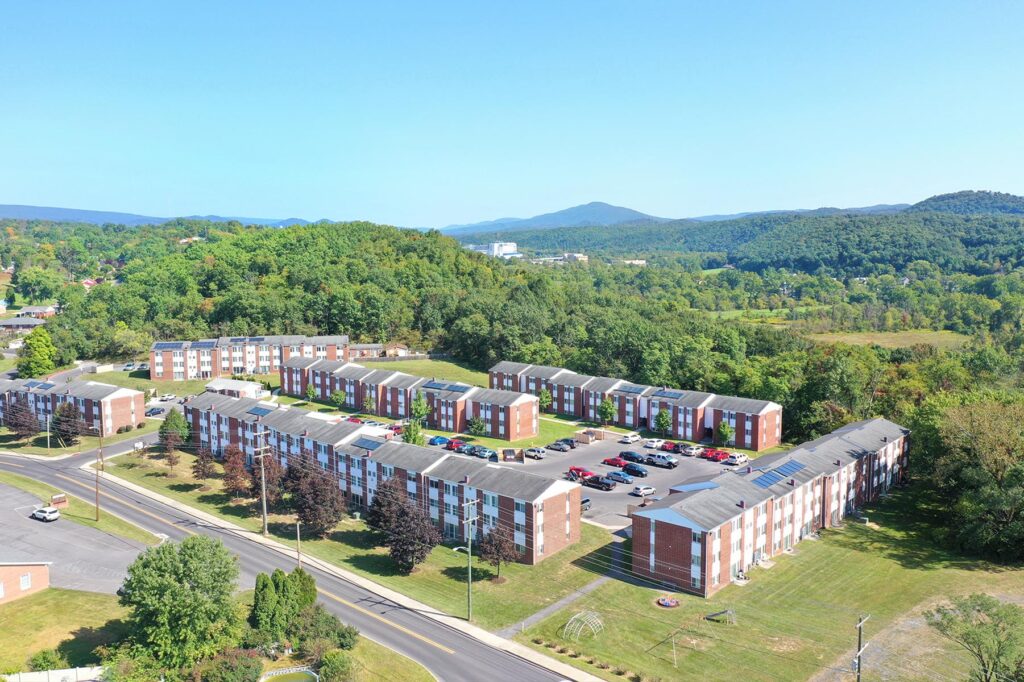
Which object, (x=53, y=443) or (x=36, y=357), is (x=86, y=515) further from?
(x=36, y=357)

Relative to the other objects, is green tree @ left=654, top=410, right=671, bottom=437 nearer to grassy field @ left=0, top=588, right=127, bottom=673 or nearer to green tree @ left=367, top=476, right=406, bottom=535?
green tree @ left=367, top=476, right=406, bottom=535

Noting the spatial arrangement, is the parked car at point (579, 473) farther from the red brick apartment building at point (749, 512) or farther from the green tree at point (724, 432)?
the green tree at point (724, 432)

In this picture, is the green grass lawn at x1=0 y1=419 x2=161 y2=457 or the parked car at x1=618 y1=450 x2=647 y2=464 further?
the green grass lawn at x1=0 y1=419 x2=161 y2=457

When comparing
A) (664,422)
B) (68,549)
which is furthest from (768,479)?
(68,549)

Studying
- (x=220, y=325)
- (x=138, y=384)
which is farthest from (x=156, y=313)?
(x=138, y=384)

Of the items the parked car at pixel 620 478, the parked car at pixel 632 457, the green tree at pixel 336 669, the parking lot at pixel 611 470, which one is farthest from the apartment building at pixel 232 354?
the green tree at pixel 336 669

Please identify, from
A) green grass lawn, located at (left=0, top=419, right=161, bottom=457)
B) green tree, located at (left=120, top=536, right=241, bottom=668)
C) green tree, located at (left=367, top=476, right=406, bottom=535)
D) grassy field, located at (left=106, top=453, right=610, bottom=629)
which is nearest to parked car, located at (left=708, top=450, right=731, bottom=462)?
grassy field, located at (left=106, top=453, right=610, bottom=629)
